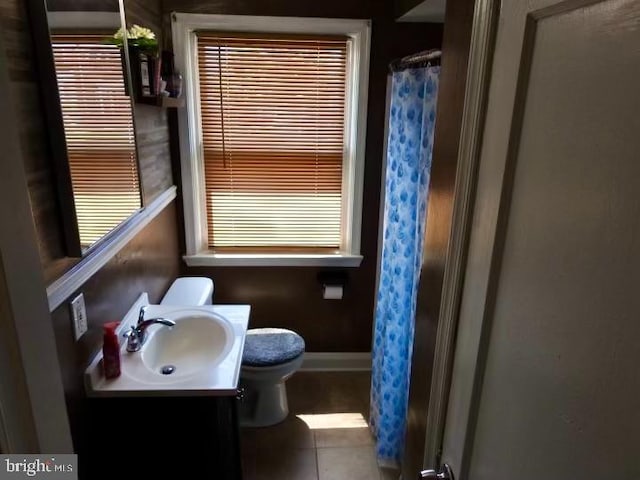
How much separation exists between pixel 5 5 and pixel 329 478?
2145 mm

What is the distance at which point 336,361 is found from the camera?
3.05 m

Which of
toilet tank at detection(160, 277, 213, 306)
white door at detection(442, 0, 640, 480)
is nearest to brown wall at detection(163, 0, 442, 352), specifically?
toilet tank at detection(160, 277, 213, 306)

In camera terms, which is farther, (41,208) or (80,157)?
(80,157)

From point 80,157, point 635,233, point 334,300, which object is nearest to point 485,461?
point 635,233

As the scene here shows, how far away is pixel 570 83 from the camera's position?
0.58 meters

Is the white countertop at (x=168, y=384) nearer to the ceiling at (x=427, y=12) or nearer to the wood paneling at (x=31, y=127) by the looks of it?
the wood paneling at (x=31, y=127)

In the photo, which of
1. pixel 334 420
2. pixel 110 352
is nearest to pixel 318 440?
pixel 334 420

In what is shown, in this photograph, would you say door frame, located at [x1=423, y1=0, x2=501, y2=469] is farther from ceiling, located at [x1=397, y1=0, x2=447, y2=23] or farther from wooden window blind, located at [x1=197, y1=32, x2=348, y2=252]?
wooden window blind, located at [x1=197, y1=32, x2=348, y2=252]

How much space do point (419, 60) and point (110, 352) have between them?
4.99 feet

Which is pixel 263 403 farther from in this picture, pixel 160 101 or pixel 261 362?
pixel 160 101

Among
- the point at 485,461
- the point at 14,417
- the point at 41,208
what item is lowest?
the point at 485,461

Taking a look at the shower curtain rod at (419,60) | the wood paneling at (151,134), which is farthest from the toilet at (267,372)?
the shower curtain rod at (419,60)

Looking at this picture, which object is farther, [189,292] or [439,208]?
[189,292]

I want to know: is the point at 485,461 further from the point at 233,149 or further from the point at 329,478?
the point at 233,149
